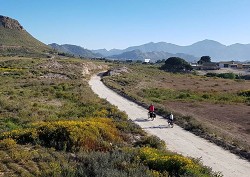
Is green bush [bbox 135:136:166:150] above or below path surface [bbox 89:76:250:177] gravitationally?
above

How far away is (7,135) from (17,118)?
24.4 feet

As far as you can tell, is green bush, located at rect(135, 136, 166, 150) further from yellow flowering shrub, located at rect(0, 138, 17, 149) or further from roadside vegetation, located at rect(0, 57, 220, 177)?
yellow flowering shrub, located at rect(0, 138, 17, 149)

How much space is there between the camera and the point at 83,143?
16531mm

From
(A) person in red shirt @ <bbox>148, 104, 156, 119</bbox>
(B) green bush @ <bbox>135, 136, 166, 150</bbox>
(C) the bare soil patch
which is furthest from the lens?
(A) person in red shirt @ <bbox>148, 104, 156, 119</bbox>

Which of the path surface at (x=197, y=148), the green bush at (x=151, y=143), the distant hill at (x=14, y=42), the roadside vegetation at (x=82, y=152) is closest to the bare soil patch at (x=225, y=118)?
the path surface at (x=197, y=148)

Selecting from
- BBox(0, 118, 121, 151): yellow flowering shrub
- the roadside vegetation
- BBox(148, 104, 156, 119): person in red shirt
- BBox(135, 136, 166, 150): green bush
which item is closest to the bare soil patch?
BBox(148, 104, 156, 119): person in red shirt

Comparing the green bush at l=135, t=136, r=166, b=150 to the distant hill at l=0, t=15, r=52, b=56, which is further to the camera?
the distant hill at l=0, t=15, r=52, b=56

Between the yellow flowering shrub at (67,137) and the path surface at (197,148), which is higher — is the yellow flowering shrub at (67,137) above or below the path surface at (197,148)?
above

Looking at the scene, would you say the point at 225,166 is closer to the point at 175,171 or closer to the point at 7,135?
the point at 175,171

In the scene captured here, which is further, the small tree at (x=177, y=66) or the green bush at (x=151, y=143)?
the small tree at (x=177, y=66)

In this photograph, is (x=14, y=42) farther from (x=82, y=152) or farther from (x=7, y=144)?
(x=82, y=152)

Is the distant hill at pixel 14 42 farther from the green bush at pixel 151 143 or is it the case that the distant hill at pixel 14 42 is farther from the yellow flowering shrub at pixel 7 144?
the yellow flowering shrub at pixel 7 144

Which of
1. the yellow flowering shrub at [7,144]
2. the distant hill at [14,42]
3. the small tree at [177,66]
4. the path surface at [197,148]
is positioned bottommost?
the small tree at [177,66]

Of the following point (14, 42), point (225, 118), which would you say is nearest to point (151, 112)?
point (225, 118)
